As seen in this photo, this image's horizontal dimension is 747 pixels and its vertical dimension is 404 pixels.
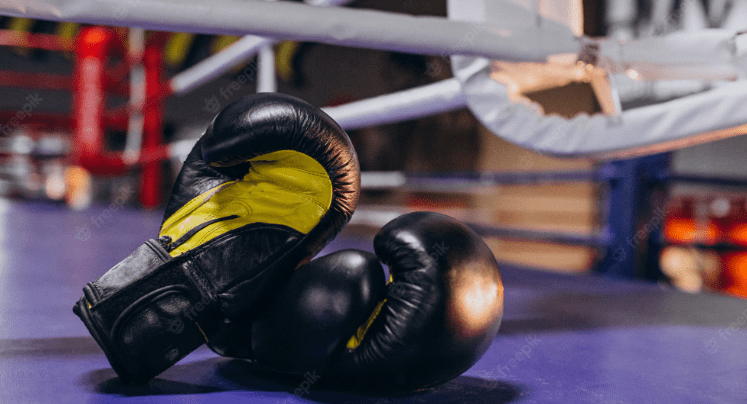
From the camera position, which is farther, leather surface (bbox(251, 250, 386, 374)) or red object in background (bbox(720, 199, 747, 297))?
red object in background (bbox(720, 199, 747, 297))

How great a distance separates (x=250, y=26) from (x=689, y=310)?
3.67 ft

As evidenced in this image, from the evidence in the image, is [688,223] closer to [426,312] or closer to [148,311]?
[426,312]

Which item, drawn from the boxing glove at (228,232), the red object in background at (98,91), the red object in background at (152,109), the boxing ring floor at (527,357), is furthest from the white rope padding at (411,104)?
the red object in background at (152,109)

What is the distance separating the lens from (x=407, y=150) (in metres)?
5.61

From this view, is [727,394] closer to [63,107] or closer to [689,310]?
[689,310]

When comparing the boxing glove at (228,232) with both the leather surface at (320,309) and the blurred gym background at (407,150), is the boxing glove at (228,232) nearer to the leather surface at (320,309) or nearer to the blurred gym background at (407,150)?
the leather surface at (320,309)

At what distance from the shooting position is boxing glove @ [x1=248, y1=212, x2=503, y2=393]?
0.57m

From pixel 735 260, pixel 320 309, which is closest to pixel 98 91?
pixel 320 309

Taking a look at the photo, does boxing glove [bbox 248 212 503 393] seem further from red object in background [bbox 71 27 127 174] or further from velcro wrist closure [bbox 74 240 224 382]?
red object in background [bbox 71 27 127 174]

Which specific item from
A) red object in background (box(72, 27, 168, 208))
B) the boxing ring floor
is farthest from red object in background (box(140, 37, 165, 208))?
the boxing ring floor

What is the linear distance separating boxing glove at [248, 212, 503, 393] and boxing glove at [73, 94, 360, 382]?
6 cm

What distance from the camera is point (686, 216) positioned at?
3.62 m

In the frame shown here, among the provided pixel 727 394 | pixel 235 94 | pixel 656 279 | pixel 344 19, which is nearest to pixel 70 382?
pixel 344 19

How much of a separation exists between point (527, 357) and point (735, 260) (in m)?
3.30
